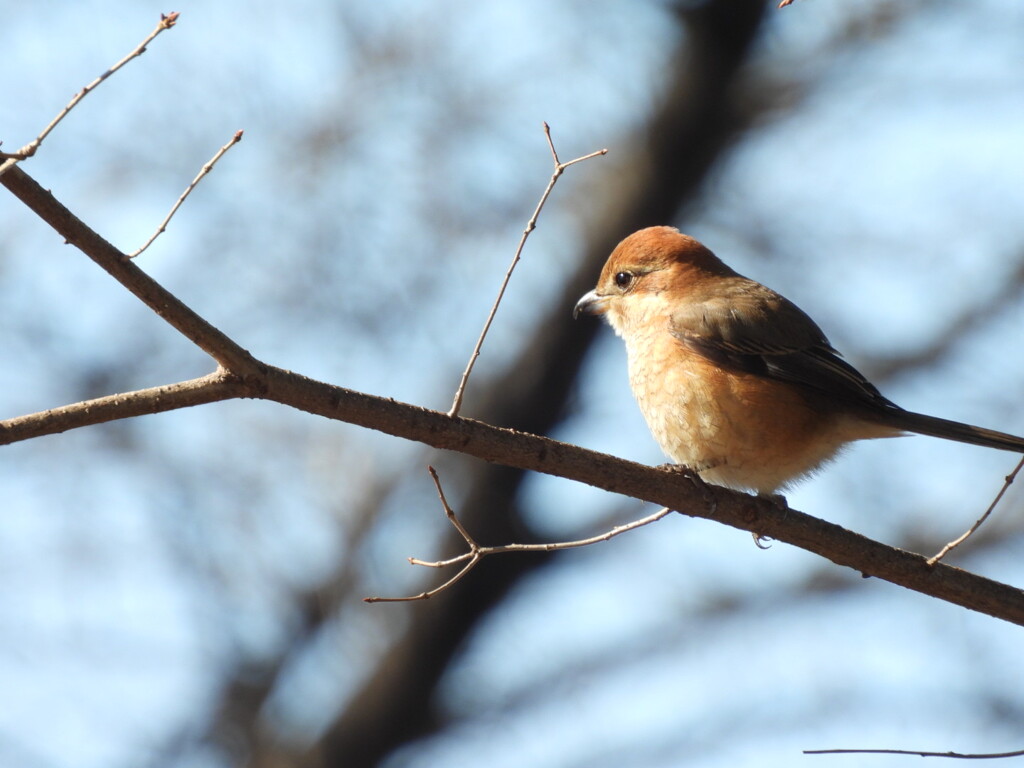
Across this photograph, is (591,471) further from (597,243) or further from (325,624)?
(325,624)

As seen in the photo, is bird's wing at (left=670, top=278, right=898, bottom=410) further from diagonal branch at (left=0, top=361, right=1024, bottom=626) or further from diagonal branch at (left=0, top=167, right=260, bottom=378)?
diagonal branch at (left=0, top=167, right=260, bottom=378)

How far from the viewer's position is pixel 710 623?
32.3ft

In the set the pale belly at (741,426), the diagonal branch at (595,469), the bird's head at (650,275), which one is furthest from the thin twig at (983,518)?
the bird's head at (650,275)

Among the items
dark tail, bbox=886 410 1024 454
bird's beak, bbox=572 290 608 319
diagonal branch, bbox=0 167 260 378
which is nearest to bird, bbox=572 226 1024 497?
dark tail, bbox=886 410 1024 454

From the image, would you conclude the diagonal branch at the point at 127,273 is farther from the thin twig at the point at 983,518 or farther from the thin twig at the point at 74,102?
the thin twig at the point at 983,518

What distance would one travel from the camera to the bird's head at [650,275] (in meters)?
5.57

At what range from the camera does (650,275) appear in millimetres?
5754

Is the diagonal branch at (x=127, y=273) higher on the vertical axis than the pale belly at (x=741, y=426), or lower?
lower

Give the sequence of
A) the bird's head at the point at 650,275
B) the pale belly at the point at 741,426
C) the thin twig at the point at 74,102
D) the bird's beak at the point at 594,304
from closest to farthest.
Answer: the thin twig at the point at 74,102, the pale belly at the point at 741,426, the bird's head at the point at 650,275, the bird's beak at the point at 594,304

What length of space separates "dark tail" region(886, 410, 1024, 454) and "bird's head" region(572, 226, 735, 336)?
3.91 ft

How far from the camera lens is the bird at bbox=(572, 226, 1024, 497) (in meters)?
4.70

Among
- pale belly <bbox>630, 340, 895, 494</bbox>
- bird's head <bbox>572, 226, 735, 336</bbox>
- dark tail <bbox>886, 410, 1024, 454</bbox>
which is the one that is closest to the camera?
dark tail <bbox>886, 410, 1024, 454</bbox>

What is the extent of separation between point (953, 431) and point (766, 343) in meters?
0.90

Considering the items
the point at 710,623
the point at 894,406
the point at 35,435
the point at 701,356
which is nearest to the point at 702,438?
the point at 701,356
